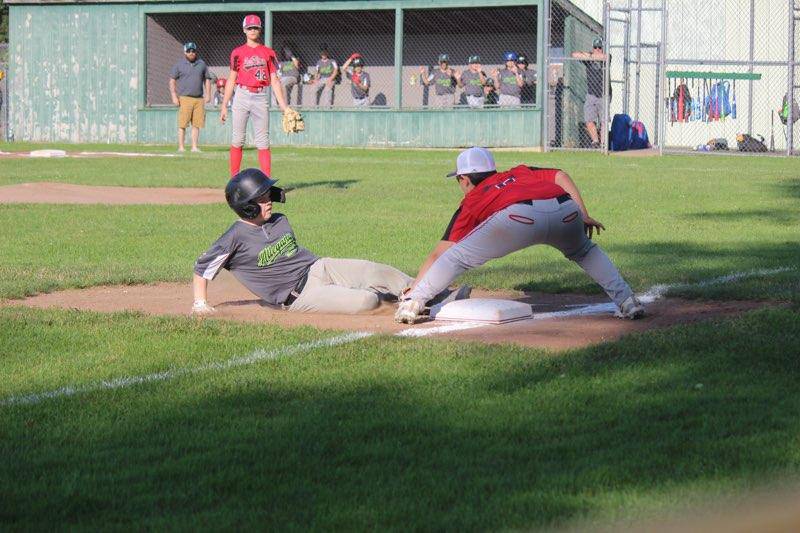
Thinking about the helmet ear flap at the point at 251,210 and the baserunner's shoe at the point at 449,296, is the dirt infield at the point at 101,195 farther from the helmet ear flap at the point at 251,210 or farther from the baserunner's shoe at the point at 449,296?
the baserunner's shoe at the point at 449,296

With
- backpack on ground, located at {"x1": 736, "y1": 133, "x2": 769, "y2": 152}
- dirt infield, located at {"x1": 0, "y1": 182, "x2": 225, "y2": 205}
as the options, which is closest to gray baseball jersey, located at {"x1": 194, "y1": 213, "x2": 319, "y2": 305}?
dirt infield, located at {"x1": 0, "y1": 182, "x2": 225, "y2": 205}

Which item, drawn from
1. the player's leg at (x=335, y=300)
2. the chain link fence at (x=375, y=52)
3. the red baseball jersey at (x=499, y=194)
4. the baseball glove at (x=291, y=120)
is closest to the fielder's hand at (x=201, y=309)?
the player's leg at (x=335, y=300)

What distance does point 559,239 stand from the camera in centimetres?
729

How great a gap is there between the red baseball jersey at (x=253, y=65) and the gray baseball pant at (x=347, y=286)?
27.4ft

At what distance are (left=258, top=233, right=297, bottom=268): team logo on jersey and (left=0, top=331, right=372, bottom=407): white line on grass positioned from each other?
1243 mm

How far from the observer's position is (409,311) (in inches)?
289

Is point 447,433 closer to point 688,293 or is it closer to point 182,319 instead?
point 182,319

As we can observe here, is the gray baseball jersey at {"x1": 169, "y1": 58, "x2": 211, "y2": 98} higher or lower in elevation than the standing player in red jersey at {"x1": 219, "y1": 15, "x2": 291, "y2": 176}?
higher

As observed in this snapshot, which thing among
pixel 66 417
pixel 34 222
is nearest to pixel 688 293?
pixel 66 417

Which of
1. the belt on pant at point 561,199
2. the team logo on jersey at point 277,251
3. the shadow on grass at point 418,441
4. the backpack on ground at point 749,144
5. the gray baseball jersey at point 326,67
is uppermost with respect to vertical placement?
the gray baseball jersey at point 326,67

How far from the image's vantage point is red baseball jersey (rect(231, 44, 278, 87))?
1631cm

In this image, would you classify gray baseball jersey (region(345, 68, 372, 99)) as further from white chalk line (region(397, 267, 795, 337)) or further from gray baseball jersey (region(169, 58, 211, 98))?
white chalk line (region(397, 267, 795, 337))

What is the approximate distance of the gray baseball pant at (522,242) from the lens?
7.13 meters

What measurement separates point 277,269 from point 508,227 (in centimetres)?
178
